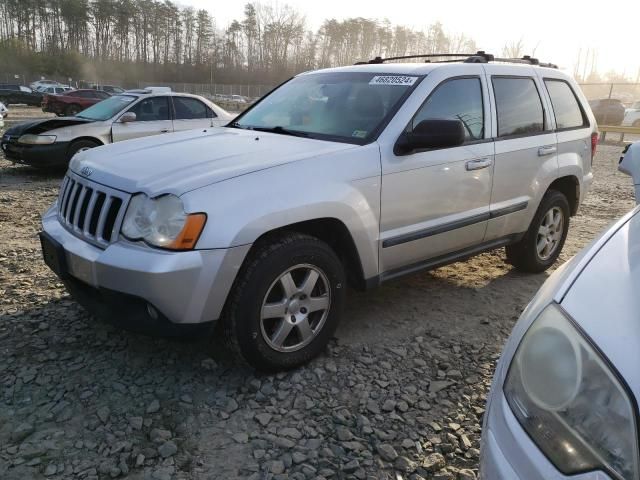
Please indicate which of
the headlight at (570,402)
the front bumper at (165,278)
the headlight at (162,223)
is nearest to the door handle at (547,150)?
the front bumper at (165,278)

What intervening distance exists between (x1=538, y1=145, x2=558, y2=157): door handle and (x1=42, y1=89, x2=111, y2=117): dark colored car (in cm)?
2430

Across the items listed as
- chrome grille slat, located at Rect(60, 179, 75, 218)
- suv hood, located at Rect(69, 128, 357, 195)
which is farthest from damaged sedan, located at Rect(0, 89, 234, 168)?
chrome grille slat, located at Rect(60, 179, 75, 218)

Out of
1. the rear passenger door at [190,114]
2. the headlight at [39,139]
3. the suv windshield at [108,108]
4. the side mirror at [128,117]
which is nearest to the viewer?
the headlight at [39,139]

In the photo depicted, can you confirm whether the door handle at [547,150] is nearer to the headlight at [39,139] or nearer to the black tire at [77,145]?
the black tire at [77,145]

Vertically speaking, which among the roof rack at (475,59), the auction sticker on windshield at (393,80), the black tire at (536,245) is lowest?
the black tire at (536,245)

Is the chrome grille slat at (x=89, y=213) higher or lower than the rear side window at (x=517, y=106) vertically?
lower

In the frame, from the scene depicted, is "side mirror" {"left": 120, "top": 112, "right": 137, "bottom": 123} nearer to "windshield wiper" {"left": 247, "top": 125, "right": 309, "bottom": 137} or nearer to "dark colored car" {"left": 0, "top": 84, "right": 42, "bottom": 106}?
"windshield wiper" {"left": 247, "top": 125, "right": 309, "bottom": 137}

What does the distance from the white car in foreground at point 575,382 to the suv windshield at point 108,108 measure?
883 centimetres

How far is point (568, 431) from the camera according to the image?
3.95ft

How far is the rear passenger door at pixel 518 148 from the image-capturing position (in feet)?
12.8

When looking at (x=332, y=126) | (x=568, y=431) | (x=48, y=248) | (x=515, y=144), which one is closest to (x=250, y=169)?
(x=332, y=126)

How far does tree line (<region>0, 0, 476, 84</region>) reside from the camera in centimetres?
7619

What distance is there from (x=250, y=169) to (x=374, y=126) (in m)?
0.96

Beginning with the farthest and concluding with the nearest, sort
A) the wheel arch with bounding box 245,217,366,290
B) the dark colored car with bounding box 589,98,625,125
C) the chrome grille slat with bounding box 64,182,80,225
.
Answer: the dark colored car with bounding box 589,98,625,125
the chrome grille slat with bounding box 64,182,80,225
the wheel arch with bounding box 245,217,366,290
